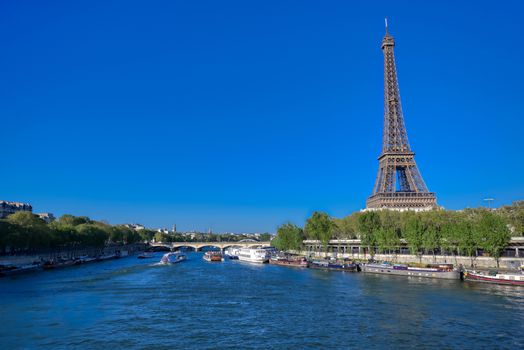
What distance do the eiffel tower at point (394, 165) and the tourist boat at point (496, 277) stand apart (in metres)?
49.6

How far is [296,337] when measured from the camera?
27.3 metres

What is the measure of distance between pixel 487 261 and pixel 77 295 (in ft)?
174

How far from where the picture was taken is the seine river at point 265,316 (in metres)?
26.1

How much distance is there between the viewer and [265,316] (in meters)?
33.4

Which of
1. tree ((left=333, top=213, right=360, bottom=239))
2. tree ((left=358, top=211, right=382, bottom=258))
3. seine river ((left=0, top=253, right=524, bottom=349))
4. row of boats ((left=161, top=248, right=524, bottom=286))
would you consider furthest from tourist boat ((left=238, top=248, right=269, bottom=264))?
seine river ((left=0, top=253, right=524, bottom=349))

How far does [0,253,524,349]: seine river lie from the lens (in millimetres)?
26078

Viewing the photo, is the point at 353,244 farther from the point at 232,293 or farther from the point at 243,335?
the point at 243,335

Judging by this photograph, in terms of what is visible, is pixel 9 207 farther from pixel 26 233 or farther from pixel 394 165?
pixel 394 165

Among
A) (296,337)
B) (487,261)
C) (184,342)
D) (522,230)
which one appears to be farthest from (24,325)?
(522,230)

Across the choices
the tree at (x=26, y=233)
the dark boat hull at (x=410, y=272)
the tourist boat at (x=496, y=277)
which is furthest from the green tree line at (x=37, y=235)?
the tourist boat at (x=496, y=277)

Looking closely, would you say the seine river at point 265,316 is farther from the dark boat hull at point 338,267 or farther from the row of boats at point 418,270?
the dark boat hull at point 338,267

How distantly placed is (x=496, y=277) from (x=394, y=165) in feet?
209

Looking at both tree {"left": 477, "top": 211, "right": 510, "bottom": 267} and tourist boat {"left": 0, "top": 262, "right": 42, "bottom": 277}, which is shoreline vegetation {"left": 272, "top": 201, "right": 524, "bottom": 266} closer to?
tree {"left": 477, "top": 211, "right": 510, "bottom": 267}

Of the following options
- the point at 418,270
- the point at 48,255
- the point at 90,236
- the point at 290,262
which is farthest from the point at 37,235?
the point at 418,270
